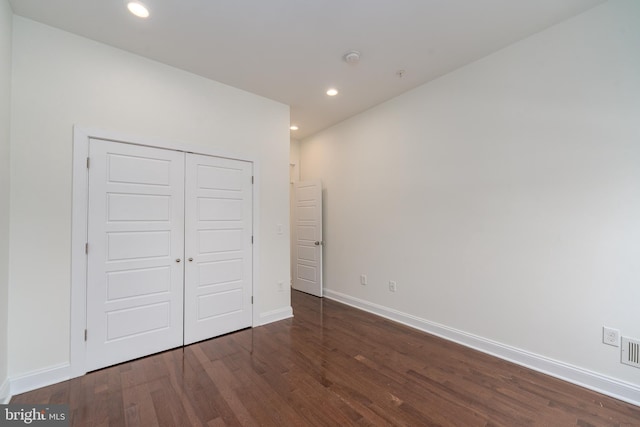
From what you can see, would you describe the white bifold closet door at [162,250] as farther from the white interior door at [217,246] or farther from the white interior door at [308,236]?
the white interior door at [308,236]

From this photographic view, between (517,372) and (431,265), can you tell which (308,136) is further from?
(517,372)

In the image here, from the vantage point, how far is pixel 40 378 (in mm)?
2195

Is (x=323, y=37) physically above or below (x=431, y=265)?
above

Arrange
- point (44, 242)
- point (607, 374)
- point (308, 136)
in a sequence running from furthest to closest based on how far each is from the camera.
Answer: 1. point (308, 136)
2. point (44, 242)
3. point (607, 374)

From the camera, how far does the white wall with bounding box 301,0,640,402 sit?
2.08m

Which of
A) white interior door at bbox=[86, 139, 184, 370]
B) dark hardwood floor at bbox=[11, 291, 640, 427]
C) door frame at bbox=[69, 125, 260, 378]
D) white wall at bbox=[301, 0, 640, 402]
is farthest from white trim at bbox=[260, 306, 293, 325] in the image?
door frame at bbox=[69, 125, 260, 378]

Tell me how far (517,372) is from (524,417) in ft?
2.16

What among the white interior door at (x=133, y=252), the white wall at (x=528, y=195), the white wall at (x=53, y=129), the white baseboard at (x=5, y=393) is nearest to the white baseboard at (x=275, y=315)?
the white interior door at (x=133, y=252)

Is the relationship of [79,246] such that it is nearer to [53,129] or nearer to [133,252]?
[133,252]

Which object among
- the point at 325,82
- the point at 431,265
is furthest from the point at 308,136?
the point at 431,265

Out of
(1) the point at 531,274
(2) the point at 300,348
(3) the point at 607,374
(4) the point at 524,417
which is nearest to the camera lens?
(4) the point at 524,417

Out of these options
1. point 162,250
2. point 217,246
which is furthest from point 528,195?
point 162,250

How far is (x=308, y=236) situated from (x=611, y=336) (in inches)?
149

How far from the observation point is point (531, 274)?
8.16 feet
